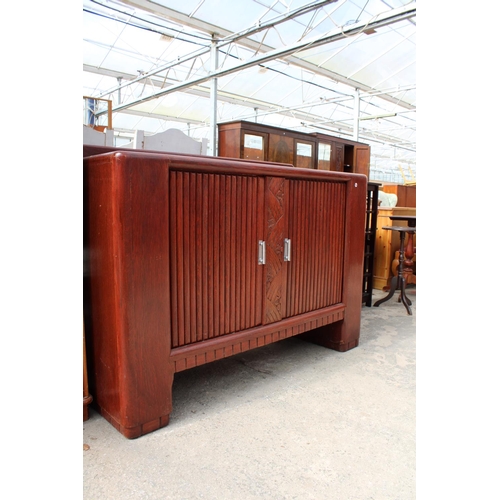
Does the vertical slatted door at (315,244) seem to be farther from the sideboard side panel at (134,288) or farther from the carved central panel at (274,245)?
the sideboard side panel at (134,288)

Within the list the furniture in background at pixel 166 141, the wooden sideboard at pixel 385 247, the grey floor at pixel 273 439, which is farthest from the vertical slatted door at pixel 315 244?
the wooden sideboard at pixel 385 247

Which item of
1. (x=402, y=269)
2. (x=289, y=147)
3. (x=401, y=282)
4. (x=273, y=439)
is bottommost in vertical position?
(x=273, y=439)

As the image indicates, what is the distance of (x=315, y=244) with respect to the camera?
8.65 feet

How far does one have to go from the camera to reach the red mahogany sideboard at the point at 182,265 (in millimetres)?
1759

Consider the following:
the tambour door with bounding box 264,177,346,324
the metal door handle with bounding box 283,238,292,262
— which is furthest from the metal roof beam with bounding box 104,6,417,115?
the metal door handle with bounding box 283,238,292,262

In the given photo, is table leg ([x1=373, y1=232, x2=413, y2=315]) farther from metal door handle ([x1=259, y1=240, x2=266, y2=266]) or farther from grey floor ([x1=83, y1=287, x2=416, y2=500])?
metal door handle ([x1=259, y1=240, x2=266, y2=266])

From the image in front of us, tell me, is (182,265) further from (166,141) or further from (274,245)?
(166,141)

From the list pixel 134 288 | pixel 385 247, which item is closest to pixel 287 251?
pixel 134 288

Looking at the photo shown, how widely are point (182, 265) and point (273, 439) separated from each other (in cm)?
88

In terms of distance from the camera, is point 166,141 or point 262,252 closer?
point 262,252

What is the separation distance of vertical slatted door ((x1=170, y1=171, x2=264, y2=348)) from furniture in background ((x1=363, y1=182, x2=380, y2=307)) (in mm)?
2192

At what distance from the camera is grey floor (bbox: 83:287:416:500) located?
1497 millimetres

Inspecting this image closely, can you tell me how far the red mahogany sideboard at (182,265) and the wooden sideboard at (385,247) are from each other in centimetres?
256
